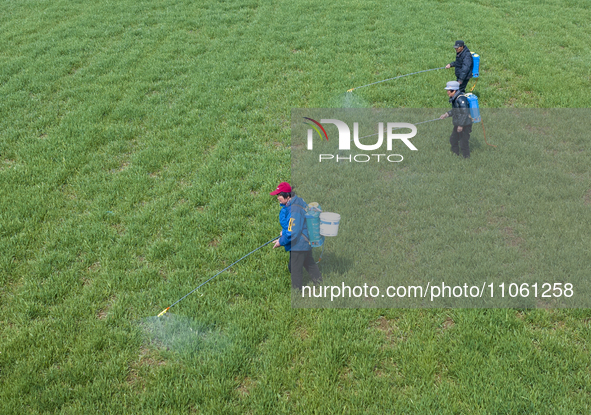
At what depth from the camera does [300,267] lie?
6.69m

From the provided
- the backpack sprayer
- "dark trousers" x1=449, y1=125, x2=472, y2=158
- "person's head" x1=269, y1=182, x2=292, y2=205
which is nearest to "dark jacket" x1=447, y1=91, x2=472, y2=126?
"dark trousers" x1=449, y1=125, x2=472, y2=158

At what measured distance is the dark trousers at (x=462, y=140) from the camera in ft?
32.9

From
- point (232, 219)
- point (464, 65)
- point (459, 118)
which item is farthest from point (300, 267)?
point (464, 65)

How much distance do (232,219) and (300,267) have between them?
207 cm

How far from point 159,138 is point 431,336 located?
785 centimetres

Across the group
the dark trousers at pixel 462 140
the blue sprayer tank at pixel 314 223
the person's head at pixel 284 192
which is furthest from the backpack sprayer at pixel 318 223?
the dark trousers at pixel 462 140

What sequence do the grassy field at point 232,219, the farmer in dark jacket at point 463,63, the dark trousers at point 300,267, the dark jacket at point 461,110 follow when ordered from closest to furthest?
the grassy field at point 232,219, the dark trousers at point 300,267, the dark jacket at point 461,110, the farmer in dark jacket at point 463,63

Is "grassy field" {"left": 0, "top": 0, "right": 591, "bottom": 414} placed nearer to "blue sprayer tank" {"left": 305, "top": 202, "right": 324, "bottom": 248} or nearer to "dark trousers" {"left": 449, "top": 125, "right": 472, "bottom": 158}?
"dark trousers" {"left": 449, "top": 125, "right": 472, "bottom": 158}

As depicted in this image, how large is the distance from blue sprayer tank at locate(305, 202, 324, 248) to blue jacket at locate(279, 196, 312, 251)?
7 centimetres

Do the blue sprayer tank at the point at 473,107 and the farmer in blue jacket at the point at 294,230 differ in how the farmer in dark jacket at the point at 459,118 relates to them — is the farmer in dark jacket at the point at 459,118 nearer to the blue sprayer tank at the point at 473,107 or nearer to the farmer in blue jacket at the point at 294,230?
the blue sprayer tank at the point at 473,107

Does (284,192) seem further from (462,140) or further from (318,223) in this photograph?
(462,140)

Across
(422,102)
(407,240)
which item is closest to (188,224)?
(407,240)

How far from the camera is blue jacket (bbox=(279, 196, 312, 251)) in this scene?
253 inches

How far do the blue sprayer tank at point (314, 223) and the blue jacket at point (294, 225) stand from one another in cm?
7
